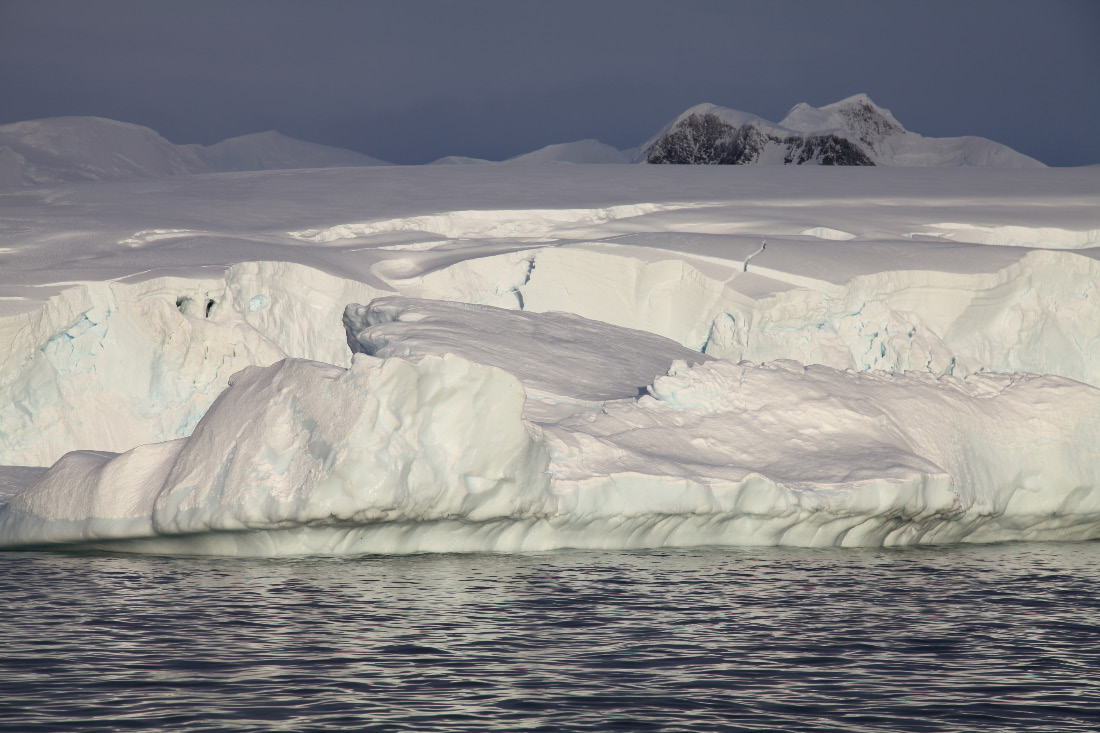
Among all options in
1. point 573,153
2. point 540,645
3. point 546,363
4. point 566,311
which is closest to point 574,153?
point 573,153

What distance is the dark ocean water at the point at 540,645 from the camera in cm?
561

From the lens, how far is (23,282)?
1572 centimetres

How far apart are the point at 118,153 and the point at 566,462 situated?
37026mm

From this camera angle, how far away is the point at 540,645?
22.5 ft

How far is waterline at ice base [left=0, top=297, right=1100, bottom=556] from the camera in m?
9.45

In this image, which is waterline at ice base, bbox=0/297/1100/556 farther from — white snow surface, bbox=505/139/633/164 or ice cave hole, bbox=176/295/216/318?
white snow surface, bbox=505/139/633/164

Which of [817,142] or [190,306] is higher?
[817,142]

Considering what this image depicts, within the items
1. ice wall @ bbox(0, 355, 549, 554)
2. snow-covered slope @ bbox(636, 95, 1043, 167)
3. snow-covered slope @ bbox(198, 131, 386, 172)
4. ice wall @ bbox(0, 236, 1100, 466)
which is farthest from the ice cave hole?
snow-covered slope @ bbox(636, 95, 1043, 167)

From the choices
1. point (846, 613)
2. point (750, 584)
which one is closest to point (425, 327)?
point (750, 584)

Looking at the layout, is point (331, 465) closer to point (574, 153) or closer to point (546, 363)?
point (546, 363)

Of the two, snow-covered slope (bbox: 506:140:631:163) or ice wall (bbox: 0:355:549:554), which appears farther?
snow-covered slope (bbox: 506:140:631:163)

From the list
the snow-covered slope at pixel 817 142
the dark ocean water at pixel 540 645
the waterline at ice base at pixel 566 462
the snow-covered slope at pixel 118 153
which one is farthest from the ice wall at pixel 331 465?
the snow-covered slope at pixel 817 142

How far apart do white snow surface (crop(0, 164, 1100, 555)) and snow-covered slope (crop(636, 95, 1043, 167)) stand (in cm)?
2317

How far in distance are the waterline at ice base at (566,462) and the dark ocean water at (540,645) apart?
453mm
